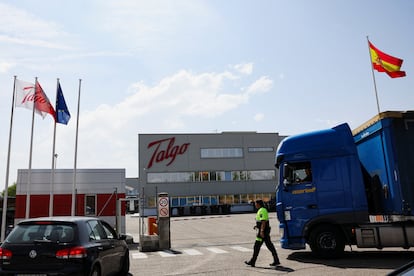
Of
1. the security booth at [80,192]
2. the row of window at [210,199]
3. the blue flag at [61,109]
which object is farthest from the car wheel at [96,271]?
the row of window at [210,199]

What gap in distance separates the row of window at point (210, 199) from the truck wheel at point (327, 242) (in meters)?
38.3

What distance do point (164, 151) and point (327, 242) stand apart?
1577 inches

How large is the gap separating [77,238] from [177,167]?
43097 mm

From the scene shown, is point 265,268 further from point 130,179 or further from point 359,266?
point 130,179

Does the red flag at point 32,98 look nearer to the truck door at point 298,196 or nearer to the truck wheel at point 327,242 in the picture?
the truck door at point 298,196

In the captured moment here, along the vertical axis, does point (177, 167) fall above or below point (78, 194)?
above

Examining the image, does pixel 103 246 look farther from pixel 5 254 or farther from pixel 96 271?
pixel 5 254

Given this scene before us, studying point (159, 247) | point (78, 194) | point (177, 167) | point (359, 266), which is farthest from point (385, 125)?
point (177, 167)

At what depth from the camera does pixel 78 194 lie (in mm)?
20703

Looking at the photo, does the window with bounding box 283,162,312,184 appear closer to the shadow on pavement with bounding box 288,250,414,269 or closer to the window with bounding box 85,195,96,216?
the shadow on pavement with bounding box 288,250,414,269

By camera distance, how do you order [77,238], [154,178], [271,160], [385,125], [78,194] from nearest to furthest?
1. [77,238]
2. [385,125]
3. [78,194]
4. [154,178]
5. [271,160]

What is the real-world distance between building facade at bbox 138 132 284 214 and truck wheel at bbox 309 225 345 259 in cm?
3788

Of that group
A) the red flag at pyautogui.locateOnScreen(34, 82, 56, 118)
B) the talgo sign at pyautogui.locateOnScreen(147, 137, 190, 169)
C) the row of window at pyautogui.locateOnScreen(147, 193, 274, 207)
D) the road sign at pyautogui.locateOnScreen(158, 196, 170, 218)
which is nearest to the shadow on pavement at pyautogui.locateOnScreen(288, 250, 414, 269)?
the road sign at pyautogui.locateOnScreen(158, 196, 170, 218)

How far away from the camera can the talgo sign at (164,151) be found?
48.8 meters
